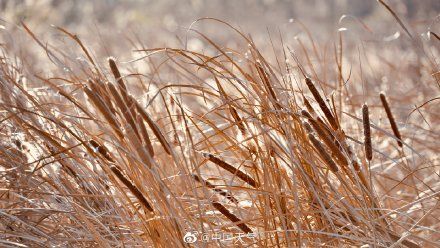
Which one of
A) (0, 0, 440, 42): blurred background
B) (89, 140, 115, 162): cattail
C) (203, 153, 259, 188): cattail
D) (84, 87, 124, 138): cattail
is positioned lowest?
(203, 153, 259, 188): cattail

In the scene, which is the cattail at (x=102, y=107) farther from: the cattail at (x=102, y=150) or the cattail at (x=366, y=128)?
the cattail at (x=366, y=128)

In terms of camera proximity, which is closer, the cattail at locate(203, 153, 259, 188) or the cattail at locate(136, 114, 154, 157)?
the cattail at locate(136, 114, 154, 157)

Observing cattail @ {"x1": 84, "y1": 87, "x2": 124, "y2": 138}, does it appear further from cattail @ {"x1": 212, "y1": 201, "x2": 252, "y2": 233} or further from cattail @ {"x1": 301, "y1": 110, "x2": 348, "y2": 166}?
cattail @ {"x1": 301, "y1": 110, "x2": 348, "y2": 166}

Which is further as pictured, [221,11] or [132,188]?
[221,11]

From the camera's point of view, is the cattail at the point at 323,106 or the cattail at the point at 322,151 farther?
the cattail at the point at 323,106

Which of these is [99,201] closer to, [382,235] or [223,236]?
[223,236]

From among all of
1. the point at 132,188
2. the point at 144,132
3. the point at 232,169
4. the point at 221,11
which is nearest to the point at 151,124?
the point at 144,132

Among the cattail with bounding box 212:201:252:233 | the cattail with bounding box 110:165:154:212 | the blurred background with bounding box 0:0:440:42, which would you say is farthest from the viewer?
the blurred background with bounding box 0:0:440:42

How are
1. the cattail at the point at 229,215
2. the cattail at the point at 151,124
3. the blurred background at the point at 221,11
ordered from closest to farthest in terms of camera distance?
the cattail at the point at 151,124 < the cattail at the point at 229,215 < the blurred background at the point at 221,11

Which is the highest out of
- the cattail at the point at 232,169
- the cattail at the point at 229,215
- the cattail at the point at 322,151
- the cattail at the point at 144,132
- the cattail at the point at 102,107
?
the cattail at the point at 102,107

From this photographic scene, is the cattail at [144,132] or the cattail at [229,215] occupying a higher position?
the cattail at [144,132]

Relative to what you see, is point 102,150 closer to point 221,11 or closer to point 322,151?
point 322,151

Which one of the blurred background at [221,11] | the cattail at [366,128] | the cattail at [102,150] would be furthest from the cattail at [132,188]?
the blurred background at [221,11]

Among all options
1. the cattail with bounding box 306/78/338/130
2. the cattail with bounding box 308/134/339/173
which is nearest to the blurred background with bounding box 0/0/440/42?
the cattail with bounding box 306/78/338/130
